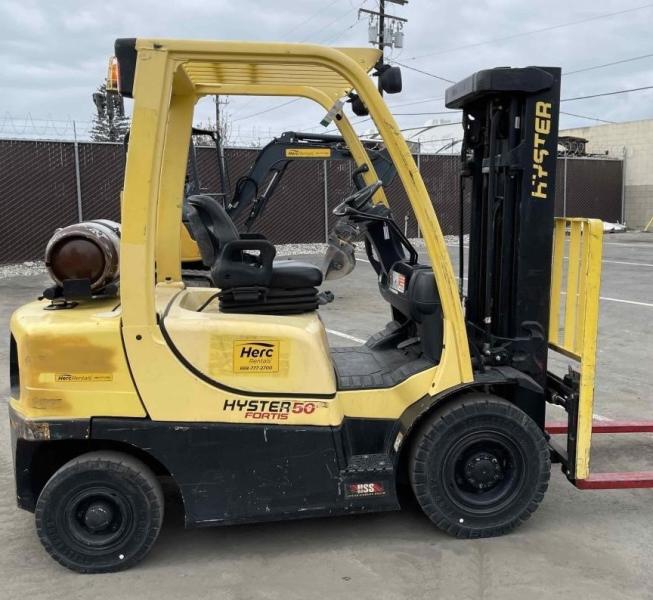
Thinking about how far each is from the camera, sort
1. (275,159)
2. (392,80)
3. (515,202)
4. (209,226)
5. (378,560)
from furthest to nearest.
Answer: (275,159) < (209,226) < (515,202) < (392,80) < (378,560)

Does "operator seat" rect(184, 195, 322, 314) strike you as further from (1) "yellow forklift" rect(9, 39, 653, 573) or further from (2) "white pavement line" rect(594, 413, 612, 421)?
(2) "white pavement line" rect(594, 413, 612, 421)

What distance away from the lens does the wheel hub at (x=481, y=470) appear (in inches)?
136

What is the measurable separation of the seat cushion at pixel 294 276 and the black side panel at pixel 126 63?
46.7 inches

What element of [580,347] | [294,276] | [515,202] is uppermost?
[515,202]

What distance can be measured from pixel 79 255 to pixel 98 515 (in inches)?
53.1

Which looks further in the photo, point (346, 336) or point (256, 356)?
point (346, 336)

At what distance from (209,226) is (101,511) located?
1632 mm

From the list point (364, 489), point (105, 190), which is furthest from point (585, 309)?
point (105, 190)

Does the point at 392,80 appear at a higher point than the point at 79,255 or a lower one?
higher

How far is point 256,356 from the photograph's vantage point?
3.17 meters

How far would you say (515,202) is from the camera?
3.58 metres

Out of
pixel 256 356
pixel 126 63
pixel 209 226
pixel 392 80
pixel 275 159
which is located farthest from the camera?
pixel 275 159

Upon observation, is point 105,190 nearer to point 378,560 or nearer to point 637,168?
point 378,560

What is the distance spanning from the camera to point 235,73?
3795 millimetres
